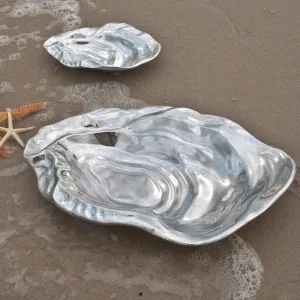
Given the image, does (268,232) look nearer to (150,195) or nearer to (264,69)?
(150,195)

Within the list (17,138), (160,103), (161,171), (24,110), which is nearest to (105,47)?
(160,103)

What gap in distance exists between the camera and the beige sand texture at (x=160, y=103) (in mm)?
1578

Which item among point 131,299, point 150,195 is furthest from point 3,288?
point 150,195

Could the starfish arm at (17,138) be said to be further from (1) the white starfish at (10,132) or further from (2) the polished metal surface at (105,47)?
(2) the polished metal surface at (105,47)

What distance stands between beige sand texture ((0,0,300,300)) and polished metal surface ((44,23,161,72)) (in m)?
0.07

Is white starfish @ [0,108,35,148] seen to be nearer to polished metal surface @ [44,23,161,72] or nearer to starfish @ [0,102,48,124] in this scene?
starfish @ [0,102,48,124]

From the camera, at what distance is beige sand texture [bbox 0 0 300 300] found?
1.58m

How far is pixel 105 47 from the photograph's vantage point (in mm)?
2332

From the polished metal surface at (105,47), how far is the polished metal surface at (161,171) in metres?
0.43

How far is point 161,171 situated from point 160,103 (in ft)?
1.75

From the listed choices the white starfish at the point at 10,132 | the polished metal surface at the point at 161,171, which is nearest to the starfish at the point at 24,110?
the white starfish at the point at 10,132

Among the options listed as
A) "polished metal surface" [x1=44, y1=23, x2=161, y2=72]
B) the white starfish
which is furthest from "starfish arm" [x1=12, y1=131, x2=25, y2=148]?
"polished metal surface" [x1=44, y1=23, x2=161, y2=72]

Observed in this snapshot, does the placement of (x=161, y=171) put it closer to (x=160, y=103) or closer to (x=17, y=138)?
(x=160, y=103)

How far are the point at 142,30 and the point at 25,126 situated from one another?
0.89 m
